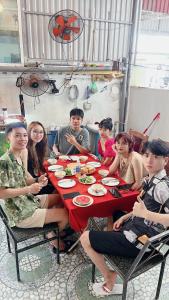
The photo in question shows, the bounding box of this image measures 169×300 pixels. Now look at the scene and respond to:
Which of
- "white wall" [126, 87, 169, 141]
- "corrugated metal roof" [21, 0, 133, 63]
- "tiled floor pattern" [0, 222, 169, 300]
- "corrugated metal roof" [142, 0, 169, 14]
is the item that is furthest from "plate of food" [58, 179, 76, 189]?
"corrugated metal roof" [142, 0, 169, 14]

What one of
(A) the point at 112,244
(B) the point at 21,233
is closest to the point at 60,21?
(B) the point at 21,233

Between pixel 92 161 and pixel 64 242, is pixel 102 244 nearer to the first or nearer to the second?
pixel 64 242

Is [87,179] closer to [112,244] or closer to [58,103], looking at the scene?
[112,244]

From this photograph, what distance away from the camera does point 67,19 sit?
3.54m

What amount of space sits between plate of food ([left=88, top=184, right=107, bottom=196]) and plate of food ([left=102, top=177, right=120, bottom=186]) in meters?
0.10

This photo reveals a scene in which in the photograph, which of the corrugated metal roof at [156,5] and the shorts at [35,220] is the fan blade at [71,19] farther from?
the shorts at [35,220]

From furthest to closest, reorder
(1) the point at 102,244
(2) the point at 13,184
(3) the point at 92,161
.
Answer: (3) the point at 92,161, (2) the point at 13,184, (1) the point at 102,244

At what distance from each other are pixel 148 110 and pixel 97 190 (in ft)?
9.45

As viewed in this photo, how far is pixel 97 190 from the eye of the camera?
195cm

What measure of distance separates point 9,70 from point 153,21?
3480mm

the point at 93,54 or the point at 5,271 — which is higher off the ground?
the point at 93,54

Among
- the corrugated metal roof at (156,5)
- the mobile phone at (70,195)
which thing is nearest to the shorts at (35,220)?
the mobile phone at (70,195)

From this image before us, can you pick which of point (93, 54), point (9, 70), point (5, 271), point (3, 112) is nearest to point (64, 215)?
point (5, 271)

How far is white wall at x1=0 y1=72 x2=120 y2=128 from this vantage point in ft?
12.5
